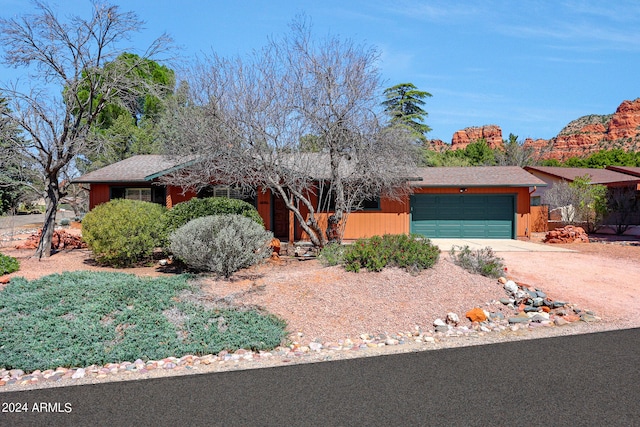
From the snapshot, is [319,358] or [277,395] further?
[319,358]

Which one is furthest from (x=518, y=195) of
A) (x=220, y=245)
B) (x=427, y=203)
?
(x=220, y=245)

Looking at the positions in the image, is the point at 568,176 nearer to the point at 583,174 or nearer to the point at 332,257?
the point at 583,174

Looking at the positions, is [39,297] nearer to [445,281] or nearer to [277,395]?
[277,395]

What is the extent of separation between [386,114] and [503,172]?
10603 millimetres

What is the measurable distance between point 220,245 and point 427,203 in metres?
12.4

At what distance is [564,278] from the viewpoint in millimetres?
9812

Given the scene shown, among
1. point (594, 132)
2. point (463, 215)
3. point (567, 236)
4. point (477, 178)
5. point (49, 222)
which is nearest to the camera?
point (49, 222)

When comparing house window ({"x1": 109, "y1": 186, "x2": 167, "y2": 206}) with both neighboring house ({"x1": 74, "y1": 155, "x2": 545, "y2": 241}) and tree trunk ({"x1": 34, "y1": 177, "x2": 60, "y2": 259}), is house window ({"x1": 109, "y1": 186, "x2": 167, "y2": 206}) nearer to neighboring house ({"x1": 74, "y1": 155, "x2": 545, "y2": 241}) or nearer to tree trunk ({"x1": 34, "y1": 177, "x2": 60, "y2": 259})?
neighboring house ({"x1": 74, "y1": 155, "x2": 545, "y2": 241})

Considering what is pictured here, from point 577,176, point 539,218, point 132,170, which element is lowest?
point 539,218

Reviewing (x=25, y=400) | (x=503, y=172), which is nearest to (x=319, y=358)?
(x=25, y=400)

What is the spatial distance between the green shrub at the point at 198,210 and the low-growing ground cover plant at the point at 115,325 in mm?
3825

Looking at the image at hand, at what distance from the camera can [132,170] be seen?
61.4ft

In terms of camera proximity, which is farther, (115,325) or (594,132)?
(594,132)

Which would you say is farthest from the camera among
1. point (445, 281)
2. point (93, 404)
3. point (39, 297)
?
point (445, 281)
